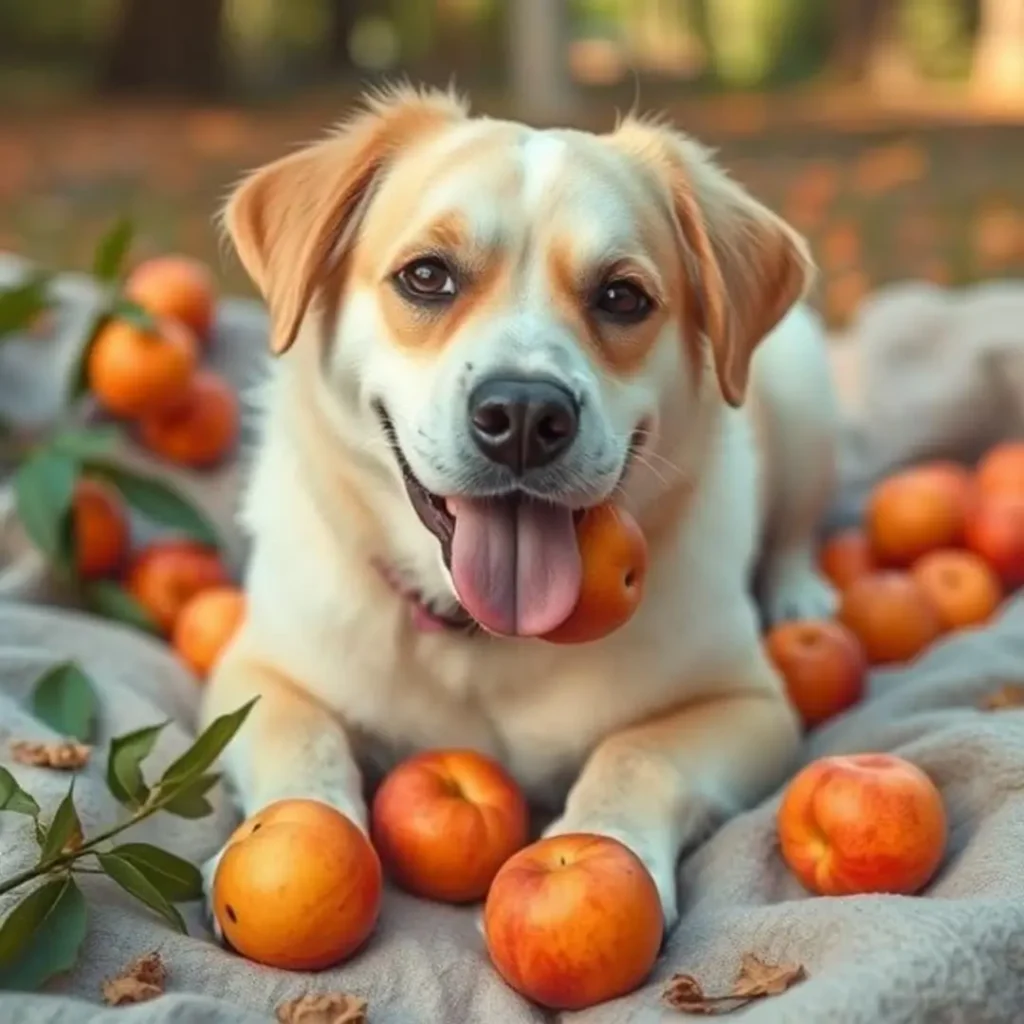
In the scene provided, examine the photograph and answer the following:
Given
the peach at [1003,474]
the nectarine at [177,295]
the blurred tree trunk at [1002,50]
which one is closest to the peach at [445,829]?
the peach at [1003,474]

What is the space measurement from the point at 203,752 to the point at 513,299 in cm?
71

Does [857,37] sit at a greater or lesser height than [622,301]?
greater

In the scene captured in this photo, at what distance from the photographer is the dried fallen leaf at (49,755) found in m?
2.15

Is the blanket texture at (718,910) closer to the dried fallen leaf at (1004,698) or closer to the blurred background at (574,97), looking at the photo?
the dried fallen leaf at (1004,698)

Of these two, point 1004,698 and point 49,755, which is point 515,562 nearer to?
Result: point 49,755

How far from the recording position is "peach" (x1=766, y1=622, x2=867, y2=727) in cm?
274

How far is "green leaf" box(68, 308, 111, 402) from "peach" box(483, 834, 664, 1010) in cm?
169

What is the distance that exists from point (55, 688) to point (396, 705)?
1.64 feet

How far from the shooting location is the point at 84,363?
10.6ft

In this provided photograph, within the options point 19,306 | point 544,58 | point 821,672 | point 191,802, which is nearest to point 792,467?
point 821,672

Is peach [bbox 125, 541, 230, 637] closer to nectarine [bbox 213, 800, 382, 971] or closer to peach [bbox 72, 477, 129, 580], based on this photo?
peach [bbox 72, 477, 129, 580]

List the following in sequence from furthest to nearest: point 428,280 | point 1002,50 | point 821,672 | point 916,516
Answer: point 1002,50 → point 916,516 → point 821,672 → point 428,280

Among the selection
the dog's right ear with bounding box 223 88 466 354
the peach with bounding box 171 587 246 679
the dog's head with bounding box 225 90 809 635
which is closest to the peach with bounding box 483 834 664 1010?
the dog's head with bounding box 225 90 809 635

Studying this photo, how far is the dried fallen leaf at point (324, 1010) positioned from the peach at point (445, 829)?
30 cm
